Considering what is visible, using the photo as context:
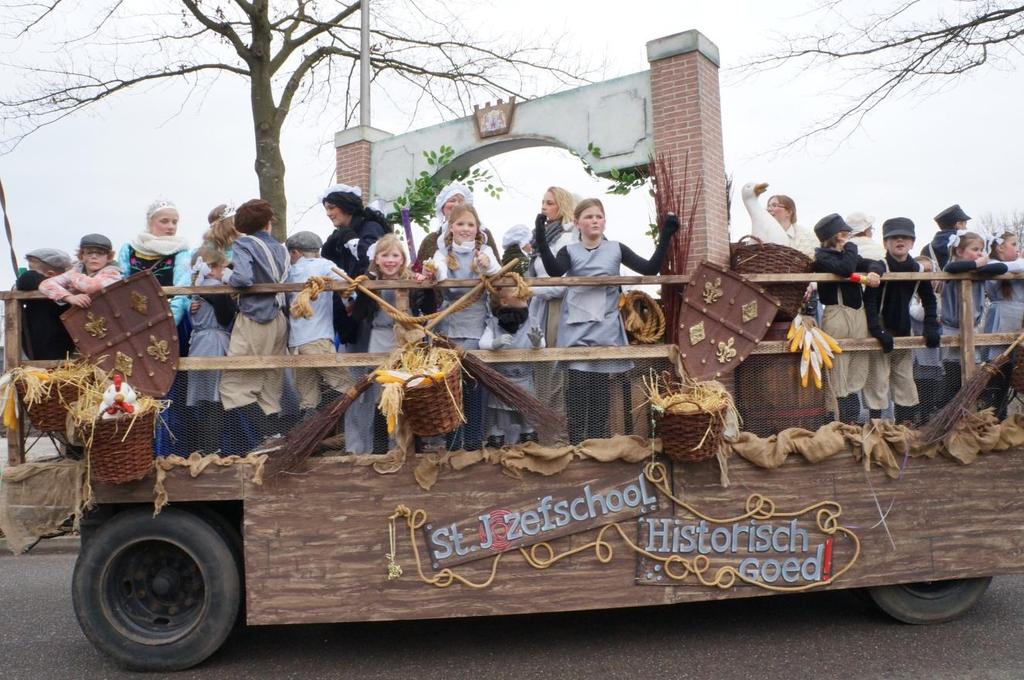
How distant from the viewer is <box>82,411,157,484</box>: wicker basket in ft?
13.1

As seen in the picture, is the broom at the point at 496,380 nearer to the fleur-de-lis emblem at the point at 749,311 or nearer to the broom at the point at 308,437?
the broom at the point at 308,437

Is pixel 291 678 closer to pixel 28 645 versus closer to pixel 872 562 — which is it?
pixel 28 645

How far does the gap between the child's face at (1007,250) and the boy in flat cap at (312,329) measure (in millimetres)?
4123

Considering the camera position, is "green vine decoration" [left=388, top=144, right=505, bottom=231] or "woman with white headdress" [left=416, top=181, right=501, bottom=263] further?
"green vine decoration" [left=388, top=144, right=505, bottom=231]

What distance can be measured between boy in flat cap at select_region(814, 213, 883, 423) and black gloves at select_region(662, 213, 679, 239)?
868mm

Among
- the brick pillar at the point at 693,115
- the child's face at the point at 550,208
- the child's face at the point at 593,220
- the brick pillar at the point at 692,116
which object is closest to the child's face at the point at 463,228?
the child's face at the point at 593,220

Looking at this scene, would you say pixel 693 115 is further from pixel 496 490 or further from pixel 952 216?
pixel 496 490

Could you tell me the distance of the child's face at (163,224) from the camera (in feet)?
16.6

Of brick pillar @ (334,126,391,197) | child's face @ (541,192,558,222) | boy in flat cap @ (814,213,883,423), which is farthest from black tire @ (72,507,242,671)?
brick pillar @ (334,126,391,197)

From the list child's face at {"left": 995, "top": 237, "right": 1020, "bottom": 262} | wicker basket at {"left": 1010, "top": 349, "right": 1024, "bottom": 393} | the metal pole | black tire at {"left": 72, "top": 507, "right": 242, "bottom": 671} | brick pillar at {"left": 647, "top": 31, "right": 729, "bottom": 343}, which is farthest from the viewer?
the metal pole

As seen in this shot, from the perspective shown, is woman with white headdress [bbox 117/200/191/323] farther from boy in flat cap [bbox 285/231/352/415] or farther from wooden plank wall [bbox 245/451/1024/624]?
wooden plank wall [bbox 245/451/1024/624]

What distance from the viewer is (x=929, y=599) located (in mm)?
4734

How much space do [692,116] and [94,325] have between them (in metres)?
6.62

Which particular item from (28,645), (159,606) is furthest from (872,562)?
(28,645)
